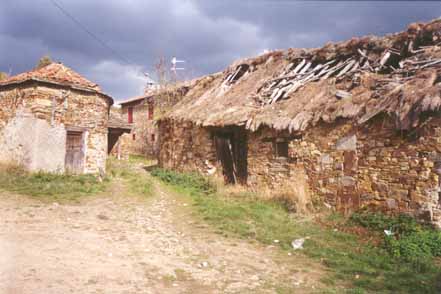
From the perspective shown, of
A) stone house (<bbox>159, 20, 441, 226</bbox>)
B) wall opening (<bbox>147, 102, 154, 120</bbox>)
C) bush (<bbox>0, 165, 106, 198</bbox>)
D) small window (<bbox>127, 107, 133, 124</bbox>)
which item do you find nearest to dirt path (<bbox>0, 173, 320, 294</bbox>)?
bush (<bbox>0, 165, 106, 198</bbox>)

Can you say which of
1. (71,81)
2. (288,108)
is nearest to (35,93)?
(71,81)

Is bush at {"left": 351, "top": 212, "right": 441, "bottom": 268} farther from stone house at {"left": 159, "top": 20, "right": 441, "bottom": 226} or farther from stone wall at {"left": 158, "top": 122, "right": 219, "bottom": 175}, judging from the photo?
stone wall at {"left": 158, "top": 122, "right": 219, "bottom": 175}

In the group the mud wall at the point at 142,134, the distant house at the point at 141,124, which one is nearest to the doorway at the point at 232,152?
the mud wall at the point at 142,134

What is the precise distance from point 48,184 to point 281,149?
6.54 m

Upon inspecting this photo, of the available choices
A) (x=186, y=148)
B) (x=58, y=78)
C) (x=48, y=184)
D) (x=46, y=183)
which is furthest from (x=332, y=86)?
(x=58, y=78)

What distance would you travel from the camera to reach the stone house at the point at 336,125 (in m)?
6.22

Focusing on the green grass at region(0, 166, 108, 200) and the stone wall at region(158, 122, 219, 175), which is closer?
the green grass at region(0, 166, 108, 200)

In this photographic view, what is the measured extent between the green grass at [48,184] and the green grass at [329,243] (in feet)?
10.2

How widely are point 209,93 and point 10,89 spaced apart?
269 inches

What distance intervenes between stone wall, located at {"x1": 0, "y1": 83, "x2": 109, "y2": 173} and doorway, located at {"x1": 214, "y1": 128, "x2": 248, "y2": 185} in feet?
14.7

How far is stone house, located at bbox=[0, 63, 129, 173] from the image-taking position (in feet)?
34.7

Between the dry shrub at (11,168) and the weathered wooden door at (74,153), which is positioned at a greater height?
the weathered wooden door at (74,153)

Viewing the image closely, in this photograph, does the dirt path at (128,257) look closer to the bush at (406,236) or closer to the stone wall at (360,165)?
the bush at (406,236)

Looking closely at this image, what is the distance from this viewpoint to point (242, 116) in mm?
10000
